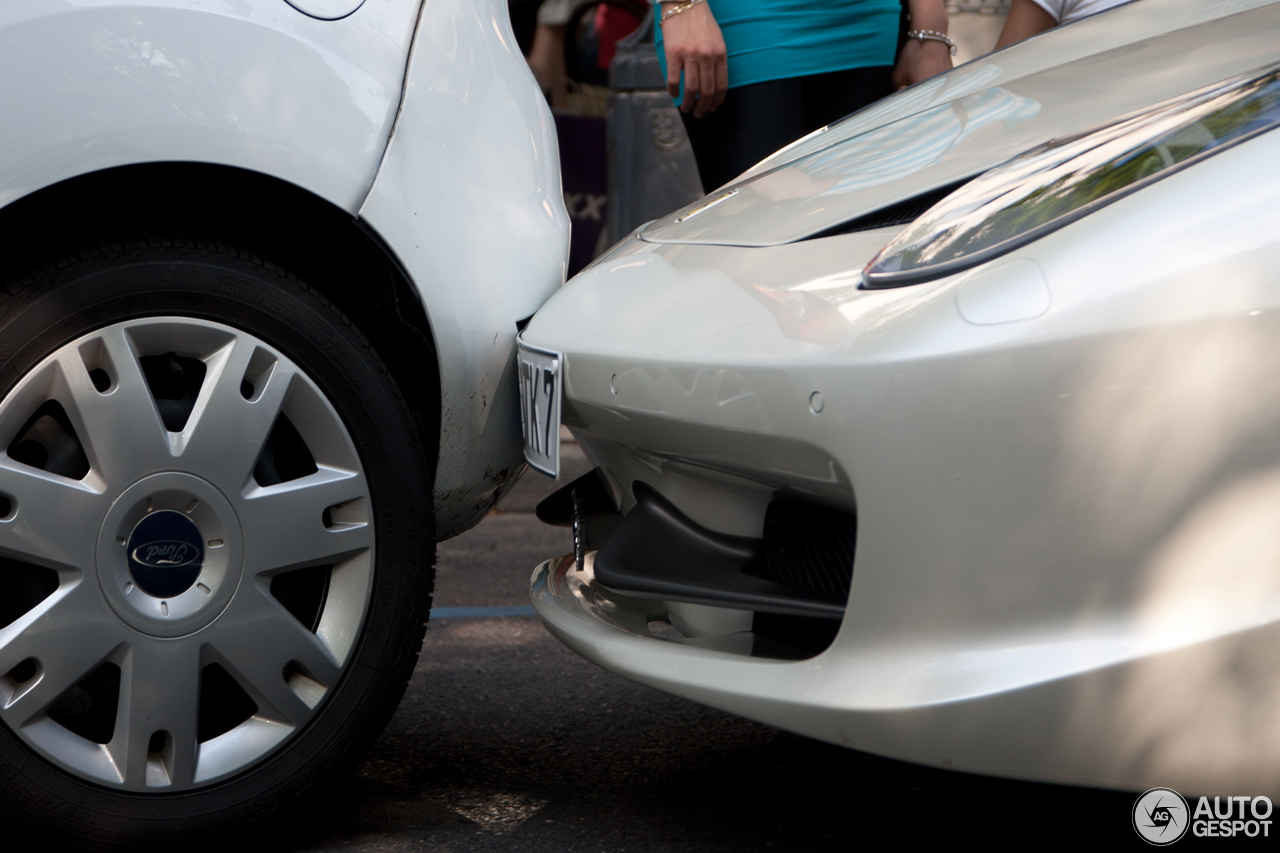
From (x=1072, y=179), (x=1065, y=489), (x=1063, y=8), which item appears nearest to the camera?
(x=1065, y=489)

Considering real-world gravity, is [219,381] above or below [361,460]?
above

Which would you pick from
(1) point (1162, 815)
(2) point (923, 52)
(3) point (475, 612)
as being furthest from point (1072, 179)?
(3) point (475, 612)

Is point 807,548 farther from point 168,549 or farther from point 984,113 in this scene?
point 168,549

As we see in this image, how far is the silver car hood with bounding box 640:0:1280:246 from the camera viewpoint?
160 centimetres

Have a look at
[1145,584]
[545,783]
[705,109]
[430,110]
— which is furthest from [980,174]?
[545,783]

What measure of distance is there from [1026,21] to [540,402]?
5.35 feet

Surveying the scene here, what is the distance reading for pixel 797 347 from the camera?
1.43 m

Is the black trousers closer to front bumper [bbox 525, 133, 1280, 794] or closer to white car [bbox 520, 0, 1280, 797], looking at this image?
white car [bbox 520, 0, 1280, 797]

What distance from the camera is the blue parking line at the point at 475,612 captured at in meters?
2.98

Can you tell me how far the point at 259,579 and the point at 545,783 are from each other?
0.60 metres

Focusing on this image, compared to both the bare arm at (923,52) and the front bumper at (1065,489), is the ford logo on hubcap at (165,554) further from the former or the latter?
the bare arm at (923,52)

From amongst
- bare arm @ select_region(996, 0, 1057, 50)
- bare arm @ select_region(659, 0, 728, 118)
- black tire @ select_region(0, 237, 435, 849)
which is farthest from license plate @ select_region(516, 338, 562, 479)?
bare arm @ select_region(996, 0, 1057, 50)

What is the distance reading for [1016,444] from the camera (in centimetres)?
130

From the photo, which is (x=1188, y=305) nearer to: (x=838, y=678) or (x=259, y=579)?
(x=838, y=678)
